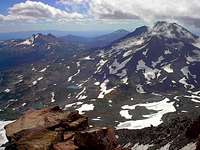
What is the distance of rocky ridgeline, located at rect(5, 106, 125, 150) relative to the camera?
1875 inches

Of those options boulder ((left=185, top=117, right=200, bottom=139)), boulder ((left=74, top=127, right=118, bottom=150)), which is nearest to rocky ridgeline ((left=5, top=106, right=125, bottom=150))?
boulder ((left=74, top=127, right=118, bottom=150))

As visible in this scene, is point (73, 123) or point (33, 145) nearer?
point (33, 145)

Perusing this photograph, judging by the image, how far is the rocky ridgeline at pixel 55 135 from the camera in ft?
156

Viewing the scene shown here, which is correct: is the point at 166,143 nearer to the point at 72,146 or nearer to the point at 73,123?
the point at 73,123

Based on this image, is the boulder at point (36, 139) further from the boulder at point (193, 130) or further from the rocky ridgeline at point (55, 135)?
the boulder at point (193, 130)

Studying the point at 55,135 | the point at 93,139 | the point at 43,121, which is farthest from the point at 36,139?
the point at 93,139

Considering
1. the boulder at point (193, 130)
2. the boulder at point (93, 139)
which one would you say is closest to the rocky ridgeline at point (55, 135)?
the boulder at point (93, 139)

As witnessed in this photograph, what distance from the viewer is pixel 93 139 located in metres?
48.4

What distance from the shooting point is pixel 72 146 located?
1876 inches

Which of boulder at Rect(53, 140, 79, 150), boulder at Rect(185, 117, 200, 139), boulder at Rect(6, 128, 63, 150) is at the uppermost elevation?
boulder at Rect(6, 128, 63, 150)

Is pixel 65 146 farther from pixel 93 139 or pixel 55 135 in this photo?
pixel 93 139

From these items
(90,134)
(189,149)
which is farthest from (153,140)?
(90,134)

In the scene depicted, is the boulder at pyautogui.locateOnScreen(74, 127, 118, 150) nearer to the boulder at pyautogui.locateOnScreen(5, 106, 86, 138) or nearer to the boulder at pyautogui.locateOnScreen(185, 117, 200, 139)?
the boulder at pyautogui.locateOnScreen(5, 106, 86, 138)

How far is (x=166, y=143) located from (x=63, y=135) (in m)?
48.7
